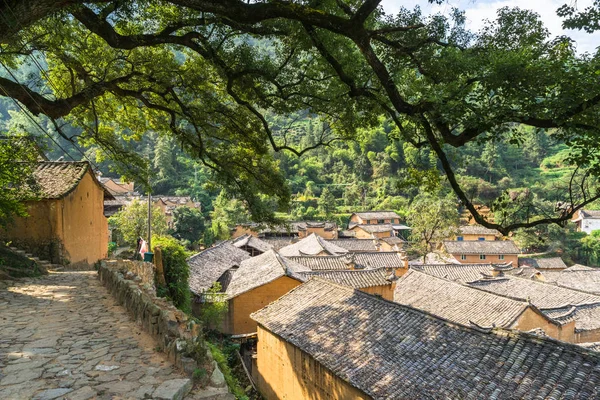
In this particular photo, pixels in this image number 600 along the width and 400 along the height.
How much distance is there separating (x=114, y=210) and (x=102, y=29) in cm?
3603

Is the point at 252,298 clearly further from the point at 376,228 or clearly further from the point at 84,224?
the point at 376,228

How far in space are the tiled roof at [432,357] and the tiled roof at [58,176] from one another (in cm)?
875

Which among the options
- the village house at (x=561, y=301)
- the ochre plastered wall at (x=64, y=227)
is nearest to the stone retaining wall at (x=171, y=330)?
the ochre plastered wall at (x=64, y=227)

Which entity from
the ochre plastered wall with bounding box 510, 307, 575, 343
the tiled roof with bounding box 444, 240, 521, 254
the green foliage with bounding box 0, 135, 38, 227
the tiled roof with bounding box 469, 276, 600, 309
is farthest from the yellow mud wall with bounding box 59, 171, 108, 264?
the tiled roof with bounding box 444, 240, 521, 254

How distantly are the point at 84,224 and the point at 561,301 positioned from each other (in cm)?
2560

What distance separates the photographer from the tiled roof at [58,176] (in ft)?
44.6

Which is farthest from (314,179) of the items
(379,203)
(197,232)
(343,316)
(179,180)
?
(343,316)

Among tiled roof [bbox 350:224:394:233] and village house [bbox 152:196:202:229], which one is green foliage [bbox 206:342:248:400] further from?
tiled roof [bbox 350:224:394:233]

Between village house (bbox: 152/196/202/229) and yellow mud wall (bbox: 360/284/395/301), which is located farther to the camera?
village house (bbox: 152/196/202/229)

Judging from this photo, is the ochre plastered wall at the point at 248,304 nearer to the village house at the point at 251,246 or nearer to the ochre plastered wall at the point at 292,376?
the ochre plastered wall at the point at 292,376

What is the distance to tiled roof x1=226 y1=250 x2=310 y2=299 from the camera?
19.8 metres

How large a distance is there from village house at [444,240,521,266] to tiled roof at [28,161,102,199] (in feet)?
138

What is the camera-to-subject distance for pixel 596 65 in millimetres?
5023

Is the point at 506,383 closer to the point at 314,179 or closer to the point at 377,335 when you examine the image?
the point at 377,335
